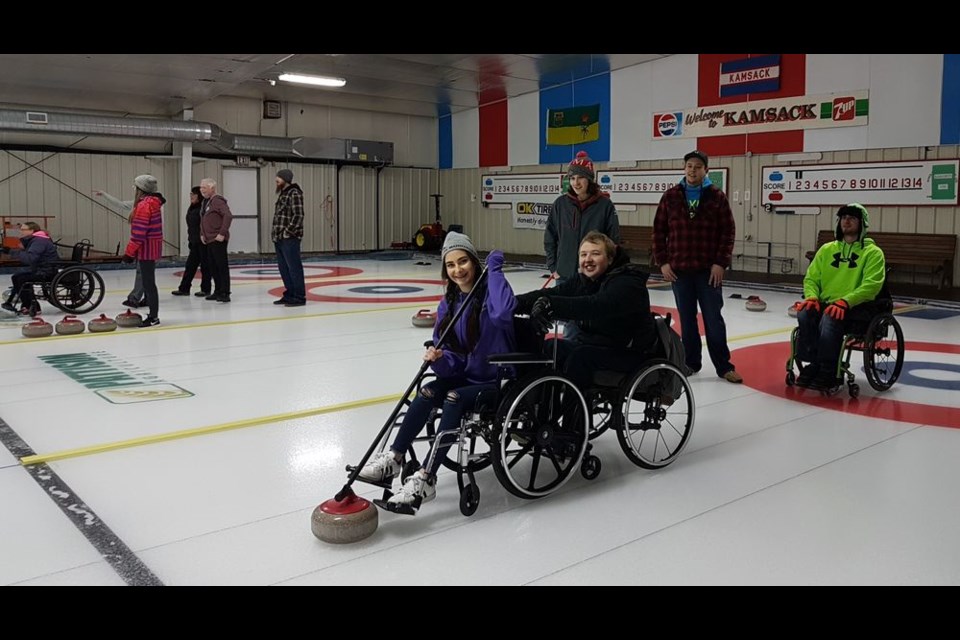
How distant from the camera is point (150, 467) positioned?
3771mm

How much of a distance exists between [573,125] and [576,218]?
12.4 meters

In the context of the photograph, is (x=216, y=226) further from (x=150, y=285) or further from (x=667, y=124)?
(x=667, y=124)

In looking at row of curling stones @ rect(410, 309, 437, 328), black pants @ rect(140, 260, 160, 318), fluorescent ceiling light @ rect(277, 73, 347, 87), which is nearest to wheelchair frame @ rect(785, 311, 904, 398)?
row of curling stones @ rect(410, 309, 437, 328)

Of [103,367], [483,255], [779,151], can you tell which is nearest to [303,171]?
[483,255]

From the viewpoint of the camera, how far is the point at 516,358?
3.22 m

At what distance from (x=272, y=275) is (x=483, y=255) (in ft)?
22.1

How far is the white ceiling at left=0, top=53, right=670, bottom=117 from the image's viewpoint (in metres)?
12.2

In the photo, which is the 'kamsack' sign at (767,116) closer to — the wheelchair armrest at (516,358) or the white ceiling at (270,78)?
the white ceiling at (270,78)

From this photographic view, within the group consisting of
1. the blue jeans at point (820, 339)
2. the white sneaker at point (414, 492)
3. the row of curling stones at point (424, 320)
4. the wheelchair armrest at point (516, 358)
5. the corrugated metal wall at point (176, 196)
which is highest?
the corrugated metal wall at point (176, 196)

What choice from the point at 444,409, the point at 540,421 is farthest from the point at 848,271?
the point at 444,409

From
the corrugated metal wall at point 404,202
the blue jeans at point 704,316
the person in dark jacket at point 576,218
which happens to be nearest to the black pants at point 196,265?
the person in dark jacket at point 576,218

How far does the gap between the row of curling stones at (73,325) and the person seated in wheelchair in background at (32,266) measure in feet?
3.11

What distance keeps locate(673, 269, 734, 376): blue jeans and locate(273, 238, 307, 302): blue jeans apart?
5220 millimetres

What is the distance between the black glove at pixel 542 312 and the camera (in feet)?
10.8
